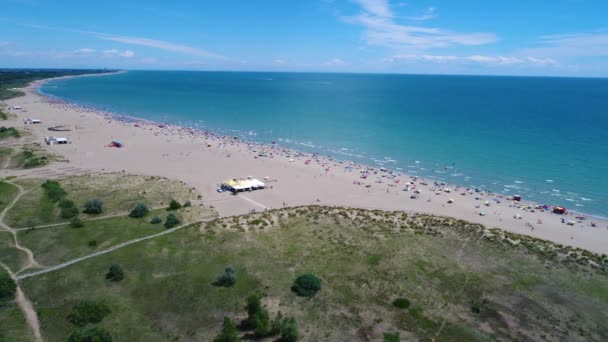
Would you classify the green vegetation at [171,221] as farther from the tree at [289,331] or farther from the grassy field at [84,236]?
the tree at [289,331]

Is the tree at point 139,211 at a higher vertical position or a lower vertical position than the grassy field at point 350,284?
higher

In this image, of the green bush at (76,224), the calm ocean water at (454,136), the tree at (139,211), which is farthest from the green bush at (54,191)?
the calm ocean water at (454,136)

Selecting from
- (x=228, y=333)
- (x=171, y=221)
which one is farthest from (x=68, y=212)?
(x=228, y=333)

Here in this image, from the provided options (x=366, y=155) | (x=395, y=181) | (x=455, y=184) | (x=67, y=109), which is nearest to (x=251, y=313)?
(x=395, y=181)

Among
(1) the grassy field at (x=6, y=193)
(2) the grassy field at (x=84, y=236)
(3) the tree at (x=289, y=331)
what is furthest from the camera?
(1) the grassy field at (x=6, y=193)

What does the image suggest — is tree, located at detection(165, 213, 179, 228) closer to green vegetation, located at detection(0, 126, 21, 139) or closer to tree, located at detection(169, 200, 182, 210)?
tree, located at detection(169, 200, 182, 210)

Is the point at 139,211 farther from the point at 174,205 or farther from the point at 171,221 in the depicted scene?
the point at 171,221
